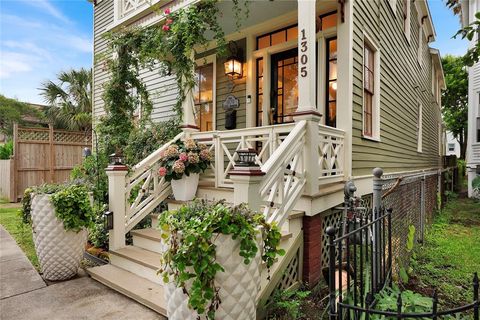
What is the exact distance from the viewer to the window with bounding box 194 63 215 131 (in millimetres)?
6842

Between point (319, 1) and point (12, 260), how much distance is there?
238 inches

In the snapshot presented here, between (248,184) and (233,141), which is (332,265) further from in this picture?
(233,141)

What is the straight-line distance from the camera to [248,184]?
2596 mm

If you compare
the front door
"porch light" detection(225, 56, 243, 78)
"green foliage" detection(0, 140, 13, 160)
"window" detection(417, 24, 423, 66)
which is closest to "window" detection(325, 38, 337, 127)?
the front door

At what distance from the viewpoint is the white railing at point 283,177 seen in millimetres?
2967

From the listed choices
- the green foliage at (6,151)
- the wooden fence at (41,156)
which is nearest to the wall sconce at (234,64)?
the wooden fence at (41,156)

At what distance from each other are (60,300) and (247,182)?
91.2 inches

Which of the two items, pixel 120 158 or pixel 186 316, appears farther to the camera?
pixel 120 158

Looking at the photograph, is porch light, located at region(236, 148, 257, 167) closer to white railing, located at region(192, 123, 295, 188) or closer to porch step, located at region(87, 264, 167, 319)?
white railing, located at region(192, 123, 295, 188)

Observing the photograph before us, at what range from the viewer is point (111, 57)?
656 cm

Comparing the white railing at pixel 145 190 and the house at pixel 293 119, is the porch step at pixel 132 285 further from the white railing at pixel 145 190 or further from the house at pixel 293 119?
the white railing at pixel 145 190

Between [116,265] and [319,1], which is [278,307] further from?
[319,1]

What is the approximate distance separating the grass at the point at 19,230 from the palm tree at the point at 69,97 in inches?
326

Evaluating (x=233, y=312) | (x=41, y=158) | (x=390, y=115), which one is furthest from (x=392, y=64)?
(x=41, y=158)
